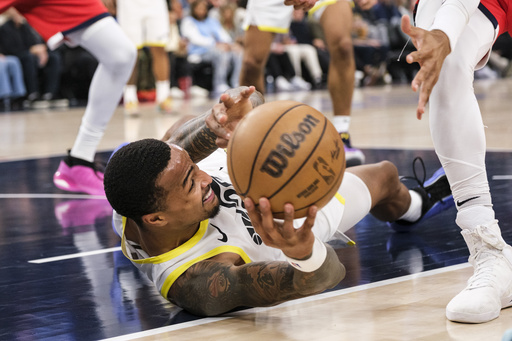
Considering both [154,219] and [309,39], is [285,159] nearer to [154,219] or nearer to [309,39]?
[154,219]

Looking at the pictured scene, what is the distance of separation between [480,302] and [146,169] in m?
0.92

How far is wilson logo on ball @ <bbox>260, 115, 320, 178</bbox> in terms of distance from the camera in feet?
6.05

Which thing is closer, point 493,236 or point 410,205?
point 493,236

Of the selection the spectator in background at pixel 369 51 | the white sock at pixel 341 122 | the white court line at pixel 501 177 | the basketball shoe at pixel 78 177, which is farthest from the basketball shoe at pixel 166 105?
the spectator in background at pixel 369 51

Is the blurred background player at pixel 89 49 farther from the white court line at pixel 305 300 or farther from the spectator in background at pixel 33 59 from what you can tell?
the spectator in background at pixel 33 59

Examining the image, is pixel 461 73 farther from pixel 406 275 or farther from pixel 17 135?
pixel 17 135

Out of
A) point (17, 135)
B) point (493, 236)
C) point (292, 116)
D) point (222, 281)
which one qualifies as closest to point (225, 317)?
point (222, 281)

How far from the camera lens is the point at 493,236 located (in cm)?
223

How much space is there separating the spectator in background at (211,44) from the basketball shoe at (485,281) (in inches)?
425

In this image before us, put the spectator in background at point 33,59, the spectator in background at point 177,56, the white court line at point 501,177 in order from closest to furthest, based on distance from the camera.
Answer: the white court line at point 501,177, the spectator in background at point 33,59, the spectator in background at point 177,56

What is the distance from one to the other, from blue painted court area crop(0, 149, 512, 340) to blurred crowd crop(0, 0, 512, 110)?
7.51 m

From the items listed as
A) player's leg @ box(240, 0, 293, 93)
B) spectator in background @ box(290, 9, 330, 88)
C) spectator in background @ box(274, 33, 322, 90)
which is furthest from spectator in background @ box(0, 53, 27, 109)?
player's leg @ box(240, 0, 293, 93)

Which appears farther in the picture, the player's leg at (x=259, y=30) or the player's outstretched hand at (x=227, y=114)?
the player's leg at (x=259, y=30)

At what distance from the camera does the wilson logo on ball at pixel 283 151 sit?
1845 millimetres
